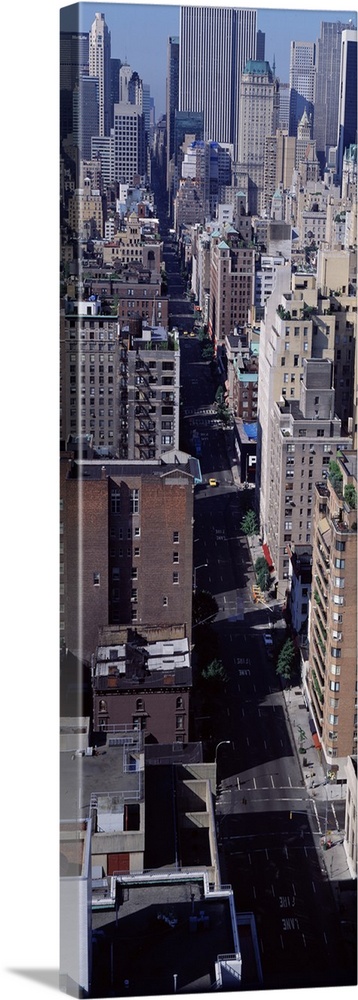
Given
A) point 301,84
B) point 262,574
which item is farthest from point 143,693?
point 301,84

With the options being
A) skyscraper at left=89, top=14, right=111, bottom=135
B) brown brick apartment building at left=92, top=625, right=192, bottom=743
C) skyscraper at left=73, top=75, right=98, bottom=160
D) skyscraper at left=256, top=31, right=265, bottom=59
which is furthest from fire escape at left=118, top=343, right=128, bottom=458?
brown brick apartment building at left=92, top=625, right=192, bottom=743

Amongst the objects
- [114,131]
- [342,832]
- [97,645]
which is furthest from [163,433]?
[114,131]

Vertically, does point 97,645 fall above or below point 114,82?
below

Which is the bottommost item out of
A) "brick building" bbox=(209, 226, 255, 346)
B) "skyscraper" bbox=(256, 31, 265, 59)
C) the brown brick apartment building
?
the brown brick apartment building

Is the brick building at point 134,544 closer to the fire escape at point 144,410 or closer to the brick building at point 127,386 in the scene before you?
the brick building at point 127,386

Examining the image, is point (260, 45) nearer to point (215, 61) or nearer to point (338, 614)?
point (215, 61)

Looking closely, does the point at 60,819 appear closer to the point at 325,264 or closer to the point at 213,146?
the point at 325,264

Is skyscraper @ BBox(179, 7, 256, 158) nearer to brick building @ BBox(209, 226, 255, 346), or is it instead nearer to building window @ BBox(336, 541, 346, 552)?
brick building @ BBox(209, 226, 255, 346)
